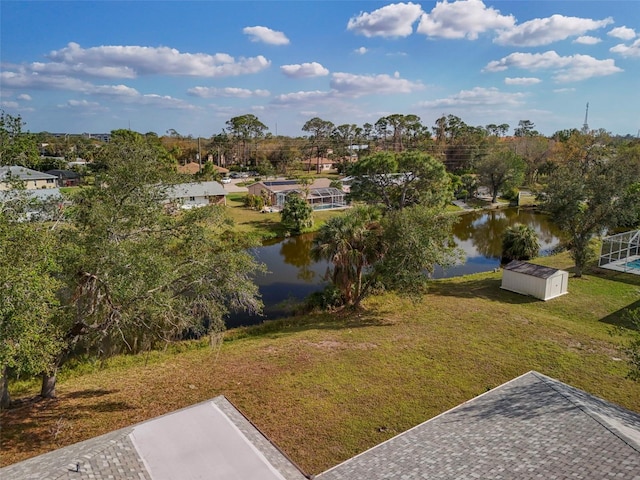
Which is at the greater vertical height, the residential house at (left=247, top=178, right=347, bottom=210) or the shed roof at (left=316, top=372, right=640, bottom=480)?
the residential house at (left=247, top=178, right=347, bottom=210)

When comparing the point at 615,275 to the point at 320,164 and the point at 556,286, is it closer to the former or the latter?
the point at 556,286

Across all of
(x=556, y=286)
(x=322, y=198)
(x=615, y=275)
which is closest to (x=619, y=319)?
(x=556, y=286)

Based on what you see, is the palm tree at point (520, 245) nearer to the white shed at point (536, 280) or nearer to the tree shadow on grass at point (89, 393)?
the white shed at point (536, 280)

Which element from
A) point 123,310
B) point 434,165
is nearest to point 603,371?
point 123,310

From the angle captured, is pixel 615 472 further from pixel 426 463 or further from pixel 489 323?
pixel 489 323

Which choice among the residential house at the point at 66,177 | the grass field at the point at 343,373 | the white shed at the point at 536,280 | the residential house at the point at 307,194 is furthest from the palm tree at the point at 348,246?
the residential house at the point at 66,177

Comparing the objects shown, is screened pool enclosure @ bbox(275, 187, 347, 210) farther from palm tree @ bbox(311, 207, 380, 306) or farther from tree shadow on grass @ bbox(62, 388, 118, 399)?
tree shadow on grass @ bbox(62, 388, 118, 399)

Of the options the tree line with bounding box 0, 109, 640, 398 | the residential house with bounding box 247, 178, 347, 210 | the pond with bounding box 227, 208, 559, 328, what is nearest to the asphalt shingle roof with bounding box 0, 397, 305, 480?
the tree line with bounding box 0, 109, 640, 398
